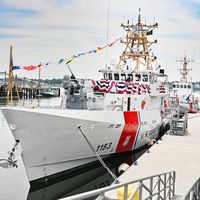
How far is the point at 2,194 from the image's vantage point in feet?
33.4

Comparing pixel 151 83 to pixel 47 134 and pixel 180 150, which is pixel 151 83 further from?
pixel 47 134

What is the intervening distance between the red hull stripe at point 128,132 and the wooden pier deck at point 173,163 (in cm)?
122

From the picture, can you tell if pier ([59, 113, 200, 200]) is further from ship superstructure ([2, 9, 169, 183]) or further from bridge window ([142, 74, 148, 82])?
bridge window ([142, 74, 148, 82])

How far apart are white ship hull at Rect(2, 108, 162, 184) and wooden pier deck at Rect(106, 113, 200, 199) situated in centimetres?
171

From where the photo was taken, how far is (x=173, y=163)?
36.4 ft

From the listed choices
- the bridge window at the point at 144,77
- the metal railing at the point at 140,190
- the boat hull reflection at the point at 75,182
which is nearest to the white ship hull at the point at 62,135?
the boat hull reflection at the point at 75,182

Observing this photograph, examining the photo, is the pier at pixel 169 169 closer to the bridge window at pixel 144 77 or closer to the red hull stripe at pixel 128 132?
the red hull stripe at pixel 128 132

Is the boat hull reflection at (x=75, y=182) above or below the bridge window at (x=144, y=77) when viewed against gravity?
below

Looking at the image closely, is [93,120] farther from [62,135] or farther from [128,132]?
[128,132]

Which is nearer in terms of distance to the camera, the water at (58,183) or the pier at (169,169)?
the pier at (169,169)

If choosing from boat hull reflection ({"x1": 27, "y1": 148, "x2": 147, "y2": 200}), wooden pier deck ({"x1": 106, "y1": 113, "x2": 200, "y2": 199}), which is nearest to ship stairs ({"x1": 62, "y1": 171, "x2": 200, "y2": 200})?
wooden pier deck ({"x1": 106, "y1": 113, "x2": 200, "y2": 199})

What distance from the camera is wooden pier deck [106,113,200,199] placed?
9.16m

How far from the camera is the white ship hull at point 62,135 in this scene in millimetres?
10594

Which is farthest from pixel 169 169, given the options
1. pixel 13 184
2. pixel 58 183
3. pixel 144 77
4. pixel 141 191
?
pixel 144 77
